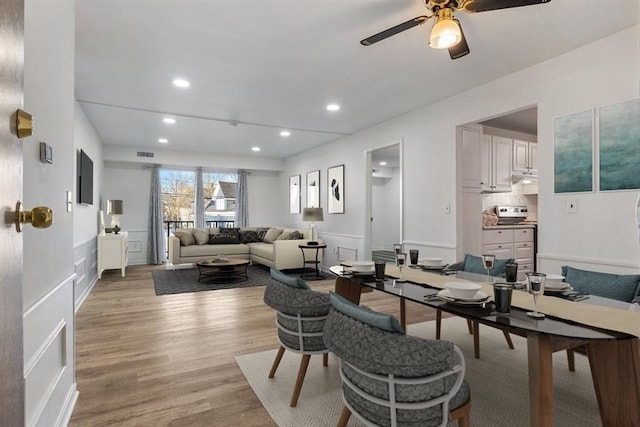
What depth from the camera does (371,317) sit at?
125 centimetres

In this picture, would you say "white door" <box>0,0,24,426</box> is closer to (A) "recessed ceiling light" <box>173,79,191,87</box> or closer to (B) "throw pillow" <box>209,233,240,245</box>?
(A) "recessed ceiling light" <box>173,79,191,87</box>

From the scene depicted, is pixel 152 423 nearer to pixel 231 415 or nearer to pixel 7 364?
pixel 231 415

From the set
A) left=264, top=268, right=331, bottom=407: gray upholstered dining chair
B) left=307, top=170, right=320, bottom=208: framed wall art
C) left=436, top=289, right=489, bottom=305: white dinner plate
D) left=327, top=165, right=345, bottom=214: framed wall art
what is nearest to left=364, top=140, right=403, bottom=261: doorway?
left=307, top=170, right=320, bottom=208: framed wall art

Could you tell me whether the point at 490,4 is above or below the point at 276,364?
above

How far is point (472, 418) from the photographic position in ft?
6.14

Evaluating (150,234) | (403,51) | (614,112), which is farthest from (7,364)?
(150,234)

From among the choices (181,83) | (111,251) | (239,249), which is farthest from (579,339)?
(239,249)

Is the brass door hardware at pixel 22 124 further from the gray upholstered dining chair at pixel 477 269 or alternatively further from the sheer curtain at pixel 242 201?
the sheer curtain at pixel 242 201

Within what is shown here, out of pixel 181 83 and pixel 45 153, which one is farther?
pixel 181 83

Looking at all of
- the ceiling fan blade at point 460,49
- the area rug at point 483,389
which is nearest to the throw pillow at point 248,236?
the area rug at point 483,389

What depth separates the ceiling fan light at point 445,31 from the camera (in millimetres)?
2021

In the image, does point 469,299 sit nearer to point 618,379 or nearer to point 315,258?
point 618,379

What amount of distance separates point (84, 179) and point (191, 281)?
220 cm

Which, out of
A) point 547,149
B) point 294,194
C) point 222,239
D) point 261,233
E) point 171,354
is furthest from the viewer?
point 294,194
